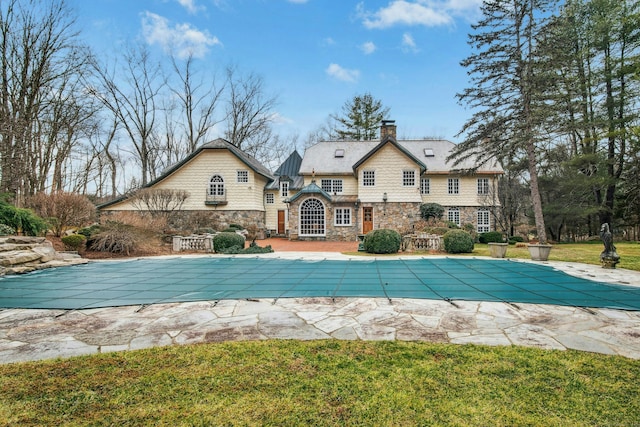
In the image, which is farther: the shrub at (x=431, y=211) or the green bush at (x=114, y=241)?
the shrub at (x=431, y=211)

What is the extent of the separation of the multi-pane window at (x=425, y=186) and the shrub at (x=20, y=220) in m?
20.9

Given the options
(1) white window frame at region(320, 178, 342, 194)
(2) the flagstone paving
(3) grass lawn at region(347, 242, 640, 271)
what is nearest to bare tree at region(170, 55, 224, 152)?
(1) white window frame at region(320, 178, 342, 194)

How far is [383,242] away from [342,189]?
35.3ft

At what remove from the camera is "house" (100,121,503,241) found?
20.5m

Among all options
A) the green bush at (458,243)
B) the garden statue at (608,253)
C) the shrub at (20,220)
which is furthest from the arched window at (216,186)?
the garden statue at (608,253)

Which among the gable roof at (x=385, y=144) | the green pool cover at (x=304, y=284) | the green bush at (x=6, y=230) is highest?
the gable roof at (x=385, y=144)

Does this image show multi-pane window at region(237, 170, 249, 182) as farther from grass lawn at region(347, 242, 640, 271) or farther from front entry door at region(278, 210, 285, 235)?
grass lawn at region(347, 242, 640, 271)

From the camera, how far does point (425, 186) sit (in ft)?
74.5

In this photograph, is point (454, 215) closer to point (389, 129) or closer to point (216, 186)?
point (389, 129)

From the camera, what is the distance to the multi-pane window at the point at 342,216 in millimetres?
21062

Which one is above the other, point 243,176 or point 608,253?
point 243,176

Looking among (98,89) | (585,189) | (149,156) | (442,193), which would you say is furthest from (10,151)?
(585,189)

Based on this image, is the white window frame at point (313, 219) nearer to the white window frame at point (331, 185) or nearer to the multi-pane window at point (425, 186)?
the white window frame at point (331, 185)

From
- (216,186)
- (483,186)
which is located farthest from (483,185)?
(216,186)
